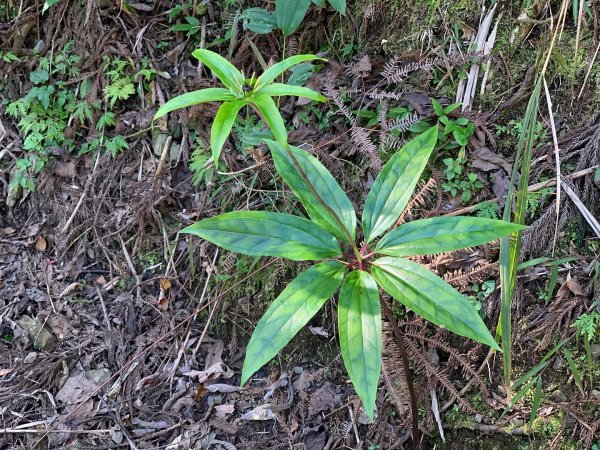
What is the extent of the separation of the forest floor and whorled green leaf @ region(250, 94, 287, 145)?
1.15m

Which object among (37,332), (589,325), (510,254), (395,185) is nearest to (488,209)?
(510,254)

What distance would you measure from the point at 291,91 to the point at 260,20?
166 cm

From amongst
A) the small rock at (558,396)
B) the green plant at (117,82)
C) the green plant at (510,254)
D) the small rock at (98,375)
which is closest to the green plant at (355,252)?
the green plant at (510,254)

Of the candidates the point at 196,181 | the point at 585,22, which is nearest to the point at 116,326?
the point at 196,181

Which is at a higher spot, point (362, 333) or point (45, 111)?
point (45, 111)

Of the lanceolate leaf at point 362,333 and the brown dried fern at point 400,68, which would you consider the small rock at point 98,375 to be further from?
the brown dried fern at point 400,68

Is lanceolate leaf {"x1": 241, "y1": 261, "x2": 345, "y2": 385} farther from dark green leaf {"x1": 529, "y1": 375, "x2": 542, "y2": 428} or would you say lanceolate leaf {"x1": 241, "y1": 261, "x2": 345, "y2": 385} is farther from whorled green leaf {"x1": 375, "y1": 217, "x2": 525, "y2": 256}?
dark green leaf {"x1": 529, "y1": 375, "x2": 542, "y2": 428}

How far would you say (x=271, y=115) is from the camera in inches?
46.6

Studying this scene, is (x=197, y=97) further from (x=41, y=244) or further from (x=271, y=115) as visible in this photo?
(x=41, y=244)

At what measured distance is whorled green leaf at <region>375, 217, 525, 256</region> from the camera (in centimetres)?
145

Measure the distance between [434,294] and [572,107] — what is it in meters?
1.31

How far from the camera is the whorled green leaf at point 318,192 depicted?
1605 mm

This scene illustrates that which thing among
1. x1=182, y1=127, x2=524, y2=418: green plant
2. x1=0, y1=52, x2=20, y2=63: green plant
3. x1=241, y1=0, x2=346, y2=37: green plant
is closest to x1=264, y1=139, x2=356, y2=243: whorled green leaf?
x1=182, y1=127, x2=524, y2=418: green plant

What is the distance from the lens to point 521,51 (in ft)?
7.72
